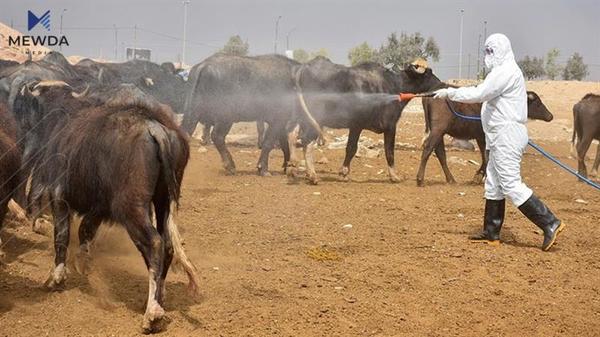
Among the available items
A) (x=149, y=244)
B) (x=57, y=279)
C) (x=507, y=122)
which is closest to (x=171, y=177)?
(x=149, y=244)

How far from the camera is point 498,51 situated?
8.60 meters

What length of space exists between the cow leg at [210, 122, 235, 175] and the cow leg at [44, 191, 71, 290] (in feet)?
24.7

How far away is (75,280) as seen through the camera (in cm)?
687

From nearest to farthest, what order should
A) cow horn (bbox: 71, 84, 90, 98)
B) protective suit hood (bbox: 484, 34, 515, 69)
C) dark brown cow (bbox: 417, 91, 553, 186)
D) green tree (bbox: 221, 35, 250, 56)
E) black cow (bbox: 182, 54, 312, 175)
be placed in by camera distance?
cow horn (bbox: 71, 84, 90, 98), protective suit hood (bbox: 484, 34, 515, 69), dark brown cow (bbox: 417, 91, 553, 186), black cow (bbox: 182, 54, 312, 175), green tree (bbox: 221, 35, 250, 56)

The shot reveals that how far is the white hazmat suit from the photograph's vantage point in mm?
8484

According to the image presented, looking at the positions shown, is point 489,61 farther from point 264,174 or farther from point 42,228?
point 264,174

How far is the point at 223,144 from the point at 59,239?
7725 millimetres

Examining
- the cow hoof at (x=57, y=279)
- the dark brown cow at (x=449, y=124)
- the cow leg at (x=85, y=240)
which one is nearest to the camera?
the cow hoof at (x=57, y=279)

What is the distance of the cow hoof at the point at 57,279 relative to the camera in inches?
256

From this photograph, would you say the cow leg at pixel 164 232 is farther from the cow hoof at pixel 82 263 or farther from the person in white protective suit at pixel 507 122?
the person in white protective suit at pixel 507 122

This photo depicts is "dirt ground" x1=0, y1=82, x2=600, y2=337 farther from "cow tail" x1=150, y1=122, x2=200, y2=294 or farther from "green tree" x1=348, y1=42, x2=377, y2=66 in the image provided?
"green tree" x1=348, y1=42, x2=377, y2=66

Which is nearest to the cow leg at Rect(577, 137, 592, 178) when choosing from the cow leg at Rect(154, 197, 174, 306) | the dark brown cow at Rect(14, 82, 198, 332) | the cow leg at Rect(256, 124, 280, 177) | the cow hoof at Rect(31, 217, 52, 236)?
the cow leg at Rect(256, 124, 280, 177)

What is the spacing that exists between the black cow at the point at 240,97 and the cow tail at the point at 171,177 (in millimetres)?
8010

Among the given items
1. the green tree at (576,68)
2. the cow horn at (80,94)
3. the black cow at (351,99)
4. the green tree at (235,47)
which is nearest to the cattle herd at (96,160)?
the cow horn at (80,94)
